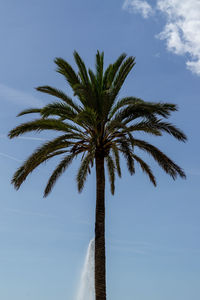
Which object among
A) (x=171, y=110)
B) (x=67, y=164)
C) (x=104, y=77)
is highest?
(x=104, y=77)

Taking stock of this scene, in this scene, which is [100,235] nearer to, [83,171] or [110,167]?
[83,171]

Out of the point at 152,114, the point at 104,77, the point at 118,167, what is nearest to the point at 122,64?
the point at 104,77

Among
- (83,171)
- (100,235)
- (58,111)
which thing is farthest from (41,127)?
(100,235)

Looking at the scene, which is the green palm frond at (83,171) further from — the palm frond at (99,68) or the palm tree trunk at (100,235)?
the palm frond at (99,68)

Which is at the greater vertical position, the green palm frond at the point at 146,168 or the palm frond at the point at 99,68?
the palm frond at the point at 99,68

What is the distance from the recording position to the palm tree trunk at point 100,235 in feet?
62.7

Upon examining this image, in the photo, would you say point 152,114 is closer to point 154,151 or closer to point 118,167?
point 154,151

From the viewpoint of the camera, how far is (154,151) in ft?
68.9

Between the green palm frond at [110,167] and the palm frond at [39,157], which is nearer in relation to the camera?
the palm frond at [39,157]

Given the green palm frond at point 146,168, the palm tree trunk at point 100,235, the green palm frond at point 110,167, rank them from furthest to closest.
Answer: the green palm frond at point 110,167, the green palm frond at point 146,168, the palm tree trunk at point 100,235

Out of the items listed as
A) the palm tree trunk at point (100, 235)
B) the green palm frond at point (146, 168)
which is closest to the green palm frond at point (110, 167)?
the green palm frond at point (146, 168)

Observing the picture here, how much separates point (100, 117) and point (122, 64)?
115 inches

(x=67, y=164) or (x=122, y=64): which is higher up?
(x=122, y=64)

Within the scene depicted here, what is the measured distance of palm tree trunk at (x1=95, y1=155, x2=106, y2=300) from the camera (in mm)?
19109
